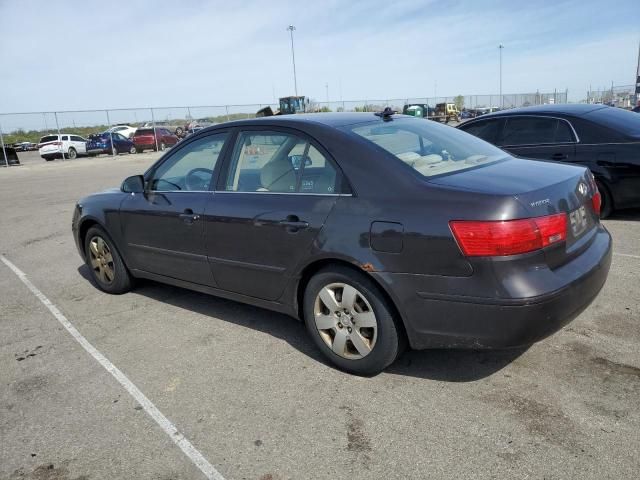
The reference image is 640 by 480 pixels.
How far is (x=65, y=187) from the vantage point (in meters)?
15.7

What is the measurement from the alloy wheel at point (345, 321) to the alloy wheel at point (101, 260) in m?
2.66

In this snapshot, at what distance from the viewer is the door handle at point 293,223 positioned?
330 cm

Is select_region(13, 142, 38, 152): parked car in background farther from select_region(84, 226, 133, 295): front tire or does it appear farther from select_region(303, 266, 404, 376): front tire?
select_region(303, 266, 404, 376): front tire

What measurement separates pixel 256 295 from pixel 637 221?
18.0ft

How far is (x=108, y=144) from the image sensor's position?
31.3 metres

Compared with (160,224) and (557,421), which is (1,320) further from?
→ (557,421)

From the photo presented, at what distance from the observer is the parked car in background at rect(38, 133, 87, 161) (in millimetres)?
30328

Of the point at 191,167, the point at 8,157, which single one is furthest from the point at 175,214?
the point at 8,157

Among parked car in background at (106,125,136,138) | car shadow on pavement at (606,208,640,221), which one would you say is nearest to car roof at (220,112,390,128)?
car shadow on pavement at (606,208,640,221)

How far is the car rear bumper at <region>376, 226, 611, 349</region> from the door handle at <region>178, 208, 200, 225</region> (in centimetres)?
173

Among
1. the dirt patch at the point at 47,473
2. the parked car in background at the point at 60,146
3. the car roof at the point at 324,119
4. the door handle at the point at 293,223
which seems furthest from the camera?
the parked car in background at the point at 60,146

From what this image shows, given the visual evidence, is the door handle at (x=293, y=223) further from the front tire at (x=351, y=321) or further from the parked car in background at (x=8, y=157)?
the parked car in background at (x=8, y=157)

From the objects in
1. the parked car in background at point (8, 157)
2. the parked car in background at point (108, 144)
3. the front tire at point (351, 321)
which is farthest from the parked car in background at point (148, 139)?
the front tire at point (351, 321)

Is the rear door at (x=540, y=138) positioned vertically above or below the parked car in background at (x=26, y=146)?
below
